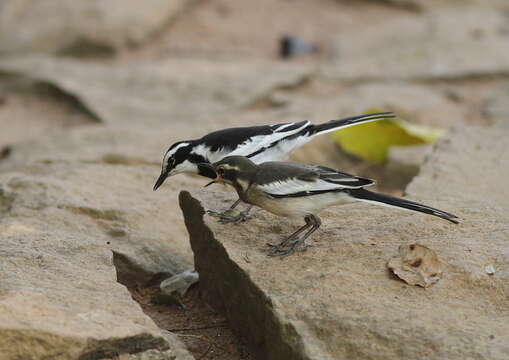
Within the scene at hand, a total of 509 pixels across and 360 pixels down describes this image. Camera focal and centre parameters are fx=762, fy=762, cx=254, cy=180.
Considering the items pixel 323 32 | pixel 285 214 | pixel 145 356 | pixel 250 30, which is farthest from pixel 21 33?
pixel 145 356

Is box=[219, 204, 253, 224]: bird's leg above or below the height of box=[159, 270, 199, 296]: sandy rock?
above

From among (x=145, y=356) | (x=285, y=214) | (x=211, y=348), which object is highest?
(x=285, y=214)

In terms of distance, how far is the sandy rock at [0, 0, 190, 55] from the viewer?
32.7 ft

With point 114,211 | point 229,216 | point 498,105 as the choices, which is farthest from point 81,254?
point 498,105

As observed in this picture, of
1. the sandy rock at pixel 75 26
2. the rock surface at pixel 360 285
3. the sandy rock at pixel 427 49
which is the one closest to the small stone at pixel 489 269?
the rock surface at pixel 360 285

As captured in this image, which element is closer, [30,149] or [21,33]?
[30,149]

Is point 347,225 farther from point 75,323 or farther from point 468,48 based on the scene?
point 468,48

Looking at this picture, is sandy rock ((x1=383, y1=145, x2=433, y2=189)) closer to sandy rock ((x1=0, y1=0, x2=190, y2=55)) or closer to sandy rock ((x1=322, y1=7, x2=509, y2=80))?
sandy rock ((x1=322, y1=7, x2=509, y2=80))

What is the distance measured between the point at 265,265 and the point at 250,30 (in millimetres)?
7450

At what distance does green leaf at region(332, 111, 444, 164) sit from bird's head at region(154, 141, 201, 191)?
2.06 metres

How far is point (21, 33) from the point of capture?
33.1 feet

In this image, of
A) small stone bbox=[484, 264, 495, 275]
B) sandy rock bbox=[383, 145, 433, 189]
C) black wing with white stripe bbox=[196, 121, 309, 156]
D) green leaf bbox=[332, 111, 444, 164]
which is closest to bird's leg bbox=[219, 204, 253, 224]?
black wing with white stripe bbox=[196, 121, 309, 156]

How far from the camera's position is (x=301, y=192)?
4164mm

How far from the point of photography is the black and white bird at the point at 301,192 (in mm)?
4074
